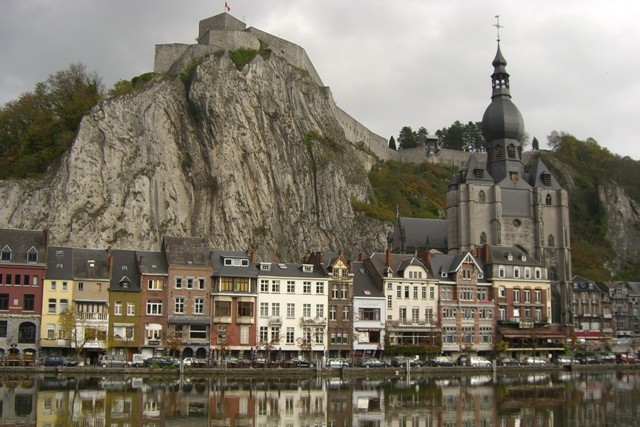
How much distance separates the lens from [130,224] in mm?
84812

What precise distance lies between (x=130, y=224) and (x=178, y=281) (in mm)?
19966

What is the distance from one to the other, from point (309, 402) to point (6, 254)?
104ft

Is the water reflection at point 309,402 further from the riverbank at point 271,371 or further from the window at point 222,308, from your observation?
the window at point 222,308

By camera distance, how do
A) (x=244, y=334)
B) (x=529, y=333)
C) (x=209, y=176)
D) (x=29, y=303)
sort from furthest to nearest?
(x=209, y=176), (x=529, y=333), (x=244, y=334), (x=29, y=303)

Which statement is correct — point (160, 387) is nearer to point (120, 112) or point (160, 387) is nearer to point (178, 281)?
point (178, 281)

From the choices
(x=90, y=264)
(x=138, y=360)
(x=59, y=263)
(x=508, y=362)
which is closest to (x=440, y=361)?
(x=508, y=362)

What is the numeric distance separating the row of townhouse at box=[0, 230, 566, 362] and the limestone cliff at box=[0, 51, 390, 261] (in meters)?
16.7

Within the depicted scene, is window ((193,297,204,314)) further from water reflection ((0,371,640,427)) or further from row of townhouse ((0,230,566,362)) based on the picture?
water reflection ((0,371,640,427))

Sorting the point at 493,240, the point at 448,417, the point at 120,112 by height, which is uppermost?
the point at 120,112

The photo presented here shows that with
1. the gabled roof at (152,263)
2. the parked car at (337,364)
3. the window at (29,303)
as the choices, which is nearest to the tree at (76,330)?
the window at (29,303)

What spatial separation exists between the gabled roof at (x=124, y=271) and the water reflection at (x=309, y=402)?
1246cm

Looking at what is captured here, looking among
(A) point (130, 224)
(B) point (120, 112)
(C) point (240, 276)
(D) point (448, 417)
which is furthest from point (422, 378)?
(B) point (120, 112)

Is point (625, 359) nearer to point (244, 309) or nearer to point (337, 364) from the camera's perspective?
point (337, 364)

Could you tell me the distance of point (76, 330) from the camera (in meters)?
62.8
